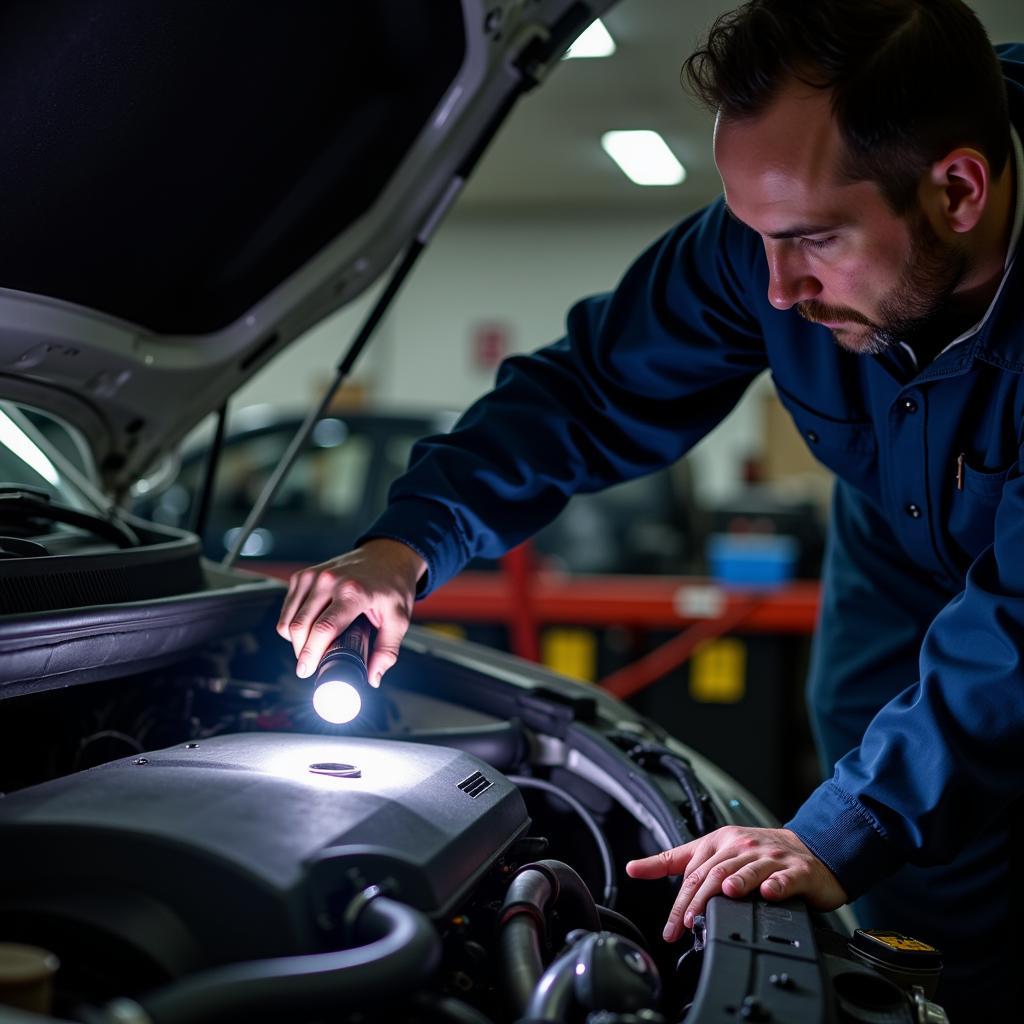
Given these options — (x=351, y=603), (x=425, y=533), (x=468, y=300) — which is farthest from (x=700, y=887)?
(x=468, y=300)

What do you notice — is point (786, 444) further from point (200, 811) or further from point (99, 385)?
point (200, 811)

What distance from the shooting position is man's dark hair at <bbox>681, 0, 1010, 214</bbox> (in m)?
1.14

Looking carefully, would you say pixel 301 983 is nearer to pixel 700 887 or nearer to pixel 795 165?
pixel 700 887

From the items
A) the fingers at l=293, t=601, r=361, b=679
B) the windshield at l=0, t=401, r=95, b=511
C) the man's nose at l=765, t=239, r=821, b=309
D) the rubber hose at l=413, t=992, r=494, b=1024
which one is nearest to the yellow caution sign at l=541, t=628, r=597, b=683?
the windshield at l=0, t=401, r=95, b=511

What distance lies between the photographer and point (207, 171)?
143 centimetres

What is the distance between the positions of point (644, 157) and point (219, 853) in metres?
7.24

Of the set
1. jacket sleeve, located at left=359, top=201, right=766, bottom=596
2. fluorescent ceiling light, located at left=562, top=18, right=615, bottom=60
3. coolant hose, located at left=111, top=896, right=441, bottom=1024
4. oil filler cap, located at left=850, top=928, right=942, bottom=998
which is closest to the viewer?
coolant hose, located at left=111, top=896, right=441, bottom=1024

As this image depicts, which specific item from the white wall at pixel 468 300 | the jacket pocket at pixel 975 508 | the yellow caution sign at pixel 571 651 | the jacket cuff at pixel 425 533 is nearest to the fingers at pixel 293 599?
the jacket cuff at pixel 425 533

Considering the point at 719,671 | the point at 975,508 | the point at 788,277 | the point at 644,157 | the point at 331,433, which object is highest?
the point at 644,157

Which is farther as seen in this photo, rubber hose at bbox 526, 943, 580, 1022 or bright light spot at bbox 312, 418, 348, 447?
bright light spot at bbox 312, 418, 348, 447

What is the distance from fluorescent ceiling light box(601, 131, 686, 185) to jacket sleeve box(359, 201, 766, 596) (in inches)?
222

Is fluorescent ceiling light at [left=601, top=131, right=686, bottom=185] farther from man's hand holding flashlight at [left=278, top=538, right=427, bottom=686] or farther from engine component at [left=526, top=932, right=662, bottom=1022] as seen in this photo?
engine component at [left=526, top=932, right=662, bottom=1022]

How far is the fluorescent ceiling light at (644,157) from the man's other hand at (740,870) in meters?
6.41

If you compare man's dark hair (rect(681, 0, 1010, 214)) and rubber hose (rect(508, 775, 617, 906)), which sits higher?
man's dark hair (rect(681, 0, 1010, 214))
